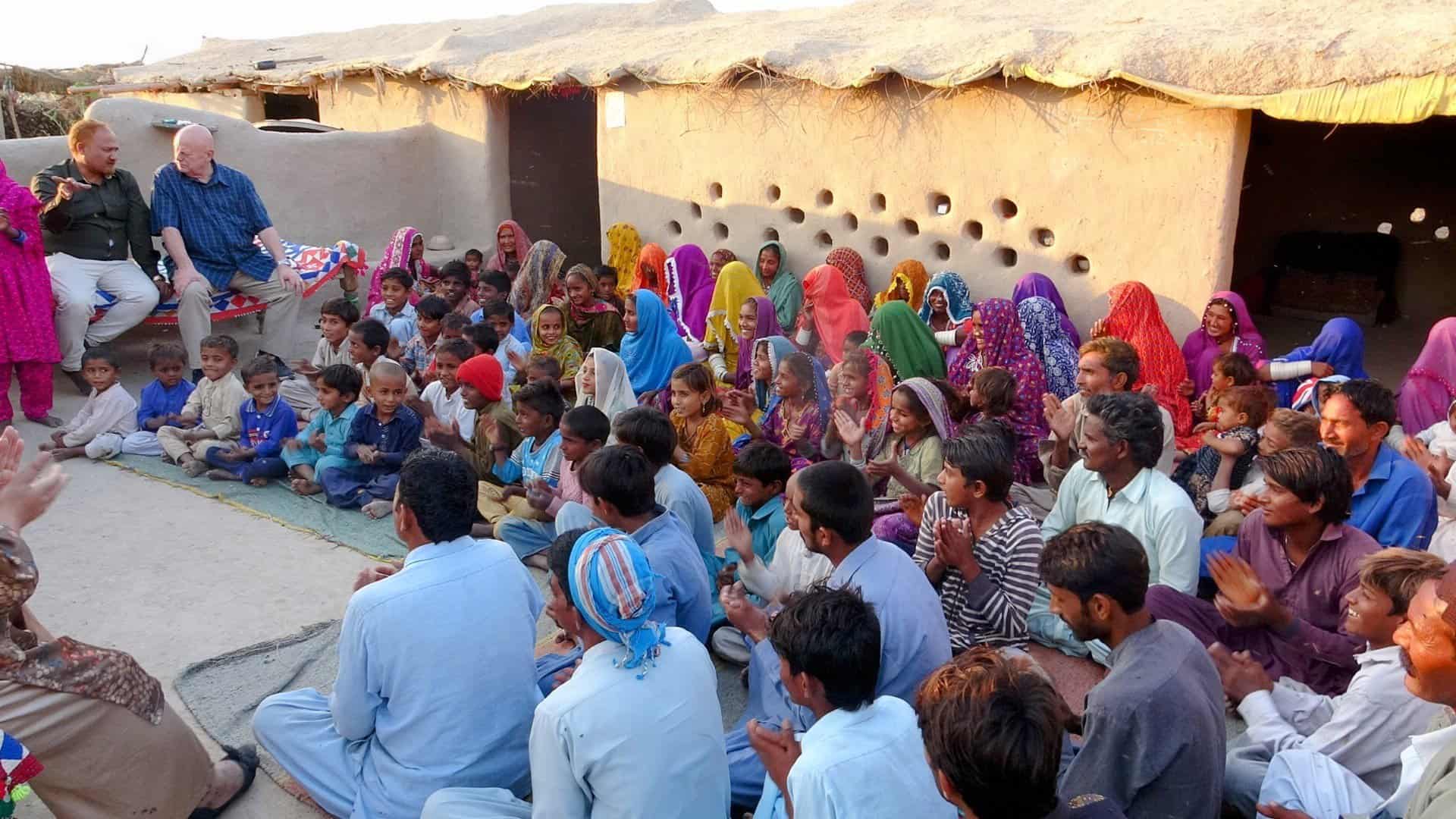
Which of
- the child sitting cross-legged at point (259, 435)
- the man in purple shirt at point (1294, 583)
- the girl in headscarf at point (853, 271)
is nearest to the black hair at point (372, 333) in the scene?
the child sitting cross-legged at point (259, 435)

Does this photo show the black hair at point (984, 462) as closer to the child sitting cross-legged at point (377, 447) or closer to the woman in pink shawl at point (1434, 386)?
the woman in pink shawl at point (1434, 386)

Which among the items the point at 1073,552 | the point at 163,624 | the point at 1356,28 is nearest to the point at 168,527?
the point at 163,624

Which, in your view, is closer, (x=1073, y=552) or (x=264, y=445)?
(x=1073, y=552)

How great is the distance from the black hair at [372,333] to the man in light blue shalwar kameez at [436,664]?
3808 millimetres

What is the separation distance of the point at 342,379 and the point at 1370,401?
4.82m

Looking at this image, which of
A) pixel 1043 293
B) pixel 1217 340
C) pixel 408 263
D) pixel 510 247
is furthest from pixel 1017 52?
pixel 408 263

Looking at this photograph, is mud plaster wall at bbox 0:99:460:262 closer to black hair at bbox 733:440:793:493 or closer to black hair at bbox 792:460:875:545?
black hair at bbox 733:440:793:493

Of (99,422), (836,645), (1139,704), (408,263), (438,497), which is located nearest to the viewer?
(836,645)

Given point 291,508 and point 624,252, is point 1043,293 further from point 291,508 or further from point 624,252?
point 291,508

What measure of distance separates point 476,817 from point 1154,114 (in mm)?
5758

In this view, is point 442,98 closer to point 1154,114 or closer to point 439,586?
point 1154,114

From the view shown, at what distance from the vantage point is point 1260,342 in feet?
21.5

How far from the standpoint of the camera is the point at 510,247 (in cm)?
1006

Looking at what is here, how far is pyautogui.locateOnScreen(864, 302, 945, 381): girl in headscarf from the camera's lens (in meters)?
6.62
